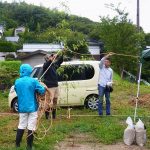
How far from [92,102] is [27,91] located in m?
6.11

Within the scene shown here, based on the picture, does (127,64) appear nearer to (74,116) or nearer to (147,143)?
(74,116)

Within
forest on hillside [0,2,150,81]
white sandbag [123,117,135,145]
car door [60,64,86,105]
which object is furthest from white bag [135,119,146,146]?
car door [60,64,86,105]

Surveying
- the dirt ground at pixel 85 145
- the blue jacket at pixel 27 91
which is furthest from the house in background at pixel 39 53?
the blue jacket at pixel 27 91

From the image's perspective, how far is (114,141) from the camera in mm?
9727

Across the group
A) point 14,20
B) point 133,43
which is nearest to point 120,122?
point 133,43

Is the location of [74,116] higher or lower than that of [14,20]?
lower

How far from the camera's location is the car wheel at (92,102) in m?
14.4

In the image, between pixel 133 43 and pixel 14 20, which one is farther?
pixel 14 20

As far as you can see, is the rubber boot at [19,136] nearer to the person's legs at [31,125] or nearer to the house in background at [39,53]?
the person's legs at [31,125]

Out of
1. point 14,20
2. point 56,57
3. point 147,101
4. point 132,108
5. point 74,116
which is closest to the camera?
point 56,57

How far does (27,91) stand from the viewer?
336 inches

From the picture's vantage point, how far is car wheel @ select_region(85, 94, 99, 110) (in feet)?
47.3

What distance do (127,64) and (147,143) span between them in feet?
81.7

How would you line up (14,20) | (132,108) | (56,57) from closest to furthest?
(56,57) → (132,108) → (14,20)
